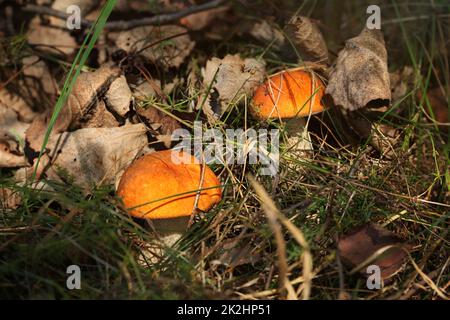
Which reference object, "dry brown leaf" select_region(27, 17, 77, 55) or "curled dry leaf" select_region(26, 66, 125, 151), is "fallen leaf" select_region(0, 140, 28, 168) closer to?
"curled dry leaf" select_region(26, 66, 125, 151)

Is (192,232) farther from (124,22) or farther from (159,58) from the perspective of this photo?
(124,22)

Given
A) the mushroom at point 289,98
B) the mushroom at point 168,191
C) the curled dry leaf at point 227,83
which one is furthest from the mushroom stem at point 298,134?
the mushroom at point 168,191

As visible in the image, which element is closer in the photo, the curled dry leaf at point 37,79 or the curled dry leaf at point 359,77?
the curled dry leaf at point 359,77

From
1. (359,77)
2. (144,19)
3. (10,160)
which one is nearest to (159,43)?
(144,19)

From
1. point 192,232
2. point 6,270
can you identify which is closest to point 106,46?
point 192,232

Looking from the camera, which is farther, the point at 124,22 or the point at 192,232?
the point at 124,22

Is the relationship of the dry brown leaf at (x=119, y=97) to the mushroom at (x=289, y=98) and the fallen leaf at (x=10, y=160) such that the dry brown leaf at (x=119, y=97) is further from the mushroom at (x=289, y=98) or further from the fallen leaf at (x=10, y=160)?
the mushroom at (x=289, y=98)

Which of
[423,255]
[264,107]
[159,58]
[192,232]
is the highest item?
[159,58]
